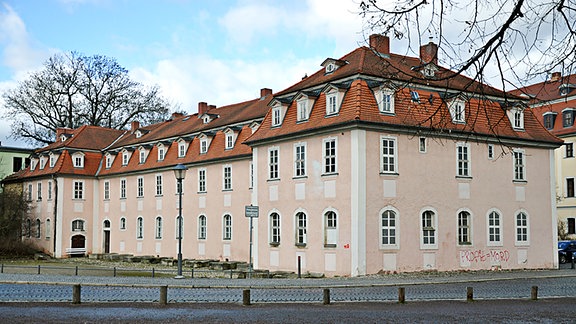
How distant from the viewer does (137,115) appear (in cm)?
6506

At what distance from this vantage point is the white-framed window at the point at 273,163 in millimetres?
33656

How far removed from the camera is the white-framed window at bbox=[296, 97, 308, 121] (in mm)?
32344

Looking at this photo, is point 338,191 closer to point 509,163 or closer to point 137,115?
point 509,163

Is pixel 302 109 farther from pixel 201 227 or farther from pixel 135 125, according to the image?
pixel 135 125

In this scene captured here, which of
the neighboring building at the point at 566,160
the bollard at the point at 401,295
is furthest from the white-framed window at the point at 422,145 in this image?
the neighboring building at the point at 566,160

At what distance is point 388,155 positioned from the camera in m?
30.3

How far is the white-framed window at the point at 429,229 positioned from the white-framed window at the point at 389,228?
1397mm

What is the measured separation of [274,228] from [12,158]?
45.9 m

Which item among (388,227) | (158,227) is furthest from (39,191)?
(388,227)

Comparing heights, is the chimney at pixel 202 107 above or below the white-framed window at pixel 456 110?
above

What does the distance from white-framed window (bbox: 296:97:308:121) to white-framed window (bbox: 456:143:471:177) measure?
6.92 meters

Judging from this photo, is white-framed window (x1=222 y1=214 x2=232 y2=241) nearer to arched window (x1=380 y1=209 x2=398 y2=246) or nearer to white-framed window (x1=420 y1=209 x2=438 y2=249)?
arched window (x1=380 y1=209 x2=398 y2=246)

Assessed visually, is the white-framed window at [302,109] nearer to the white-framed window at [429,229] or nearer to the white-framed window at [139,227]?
the white-framed window at [429,229]

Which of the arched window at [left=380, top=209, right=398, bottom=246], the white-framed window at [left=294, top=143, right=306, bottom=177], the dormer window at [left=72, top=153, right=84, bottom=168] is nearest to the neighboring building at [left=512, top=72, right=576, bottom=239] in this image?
the white-framed window at [left=294, top=143, right=306, bottom=177]
